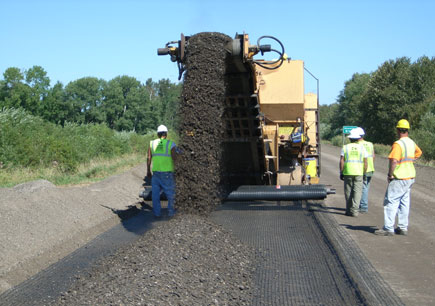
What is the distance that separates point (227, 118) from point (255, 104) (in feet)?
1.89

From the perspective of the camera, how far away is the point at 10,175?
510 inches

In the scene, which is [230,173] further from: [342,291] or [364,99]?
[364,99]

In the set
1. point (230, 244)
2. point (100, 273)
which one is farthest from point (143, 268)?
point (230, 244)

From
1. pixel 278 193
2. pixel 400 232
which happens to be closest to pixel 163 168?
pixel 278 193

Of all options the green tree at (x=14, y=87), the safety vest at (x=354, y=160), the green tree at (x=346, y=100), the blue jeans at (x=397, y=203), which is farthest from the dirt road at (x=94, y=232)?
the green tree at (x=346, y=100)

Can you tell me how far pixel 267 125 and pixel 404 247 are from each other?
12.7 feet

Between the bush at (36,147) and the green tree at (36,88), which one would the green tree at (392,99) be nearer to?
the bush at (36,147)

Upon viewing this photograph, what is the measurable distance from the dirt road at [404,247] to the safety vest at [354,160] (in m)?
0.82

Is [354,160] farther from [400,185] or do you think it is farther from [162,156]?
[162,156]

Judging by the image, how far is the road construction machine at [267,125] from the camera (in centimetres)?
727

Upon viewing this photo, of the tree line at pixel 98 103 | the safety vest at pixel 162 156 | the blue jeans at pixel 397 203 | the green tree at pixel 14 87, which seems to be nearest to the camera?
the blue jeans at pixel 397 203

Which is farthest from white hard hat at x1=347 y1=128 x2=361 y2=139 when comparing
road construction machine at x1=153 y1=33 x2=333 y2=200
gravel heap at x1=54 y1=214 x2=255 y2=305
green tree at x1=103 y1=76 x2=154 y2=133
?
green tree at x1=103 y1=76 x2=154 y2=133

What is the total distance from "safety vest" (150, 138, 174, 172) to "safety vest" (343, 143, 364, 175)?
3174 mm

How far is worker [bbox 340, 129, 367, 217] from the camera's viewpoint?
28.1ft
